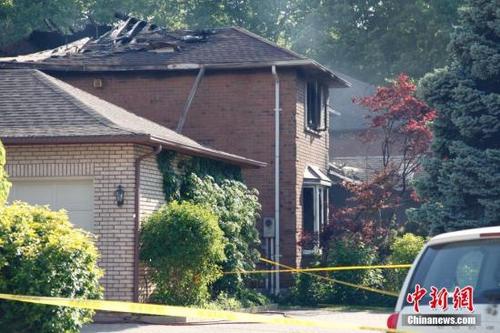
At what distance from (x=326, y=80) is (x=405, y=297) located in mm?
21127

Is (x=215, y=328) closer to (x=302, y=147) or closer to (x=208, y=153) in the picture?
(x=208, y=153)

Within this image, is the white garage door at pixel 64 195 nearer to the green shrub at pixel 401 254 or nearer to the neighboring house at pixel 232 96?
the neighboring house at pixel 232 96

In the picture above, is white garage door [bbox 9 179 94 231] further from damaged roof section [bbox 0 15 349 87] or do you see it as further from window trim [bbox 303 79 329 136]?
window trim [bbox 303 79 329 136]

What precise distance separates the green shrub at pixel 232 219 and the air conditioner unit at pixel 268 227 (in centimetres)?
265

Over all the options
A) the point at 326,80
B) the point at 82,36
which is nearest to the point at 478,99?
the point at 326,80

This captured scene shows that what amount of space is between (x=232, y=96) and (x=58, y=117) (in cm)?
790

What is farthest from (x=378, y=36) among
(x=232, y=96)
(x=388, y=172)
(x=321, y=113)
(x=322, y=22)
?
(x=232, y=96)

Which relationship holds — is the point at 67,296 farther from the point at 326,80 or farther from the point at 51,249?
the point at 326,80

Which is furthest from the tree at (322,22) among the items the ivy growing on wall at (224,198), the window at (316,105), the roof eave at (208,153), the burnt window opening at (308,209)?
the ivy growing on wall at (224,198)

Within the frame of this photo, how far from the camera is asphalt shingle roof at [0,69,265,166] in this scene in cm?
1938

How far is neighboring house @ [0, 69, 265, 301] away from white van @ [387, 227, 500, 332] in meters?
10.4

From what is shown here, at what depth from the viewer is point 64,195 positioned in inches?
791

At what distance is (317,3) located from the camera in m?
55.1

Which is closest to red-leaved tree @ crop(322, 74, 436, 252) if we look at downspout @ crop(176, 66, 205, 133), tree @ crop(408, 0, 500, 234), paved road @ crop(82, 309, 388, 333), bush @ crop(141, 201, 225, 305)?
downspout @ crop(176, 66, 205, 133)
